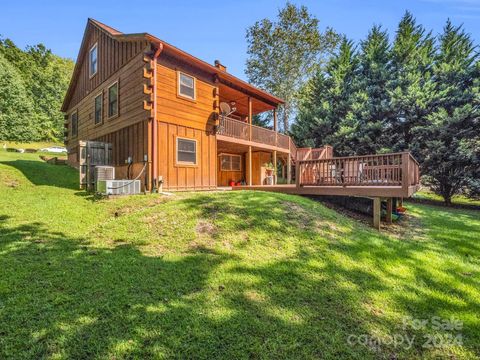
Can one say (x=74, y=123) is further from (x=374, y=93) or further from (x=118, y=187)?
(x=374, y=93)

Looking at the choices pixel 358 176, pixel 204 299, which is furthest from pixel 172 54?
pixel 204 299

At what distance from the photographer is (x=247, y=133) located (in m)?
14.3

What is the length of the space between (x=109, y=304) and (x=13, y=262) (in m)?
2.18

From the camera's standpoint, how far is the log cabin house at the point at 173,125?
8.56 metres

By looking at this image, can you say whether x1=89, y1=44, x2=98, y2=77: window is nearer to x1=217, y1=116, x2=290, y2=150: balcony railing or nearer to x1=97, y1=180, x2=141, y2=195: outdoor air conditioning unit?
x1=217, y1=116, x2=290, y2=150: balcony railing

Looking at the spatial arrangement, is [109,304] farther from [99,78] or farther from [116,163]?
[99,78]

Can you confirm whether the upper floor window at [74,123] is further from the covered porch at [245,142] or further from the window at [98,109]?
the covered porch at [245,142]

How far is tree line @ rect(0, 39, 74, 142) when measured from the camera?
2770 centimetres

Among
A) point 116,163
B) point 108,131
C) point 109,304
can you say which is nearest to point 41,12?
point 108,131

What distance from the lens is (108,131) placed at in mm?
12430

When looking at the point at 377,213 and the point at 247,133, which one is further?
the point at 247,133

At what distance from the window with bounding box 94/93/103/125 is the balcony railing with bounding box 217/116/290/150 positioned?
620 cm

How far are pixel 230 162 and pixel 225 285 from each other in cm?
1318

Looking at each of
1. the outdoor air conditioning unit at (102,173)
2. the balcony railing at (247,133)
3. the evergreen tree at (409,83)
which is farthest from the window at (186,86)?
the evergreen tree at (409,83)
